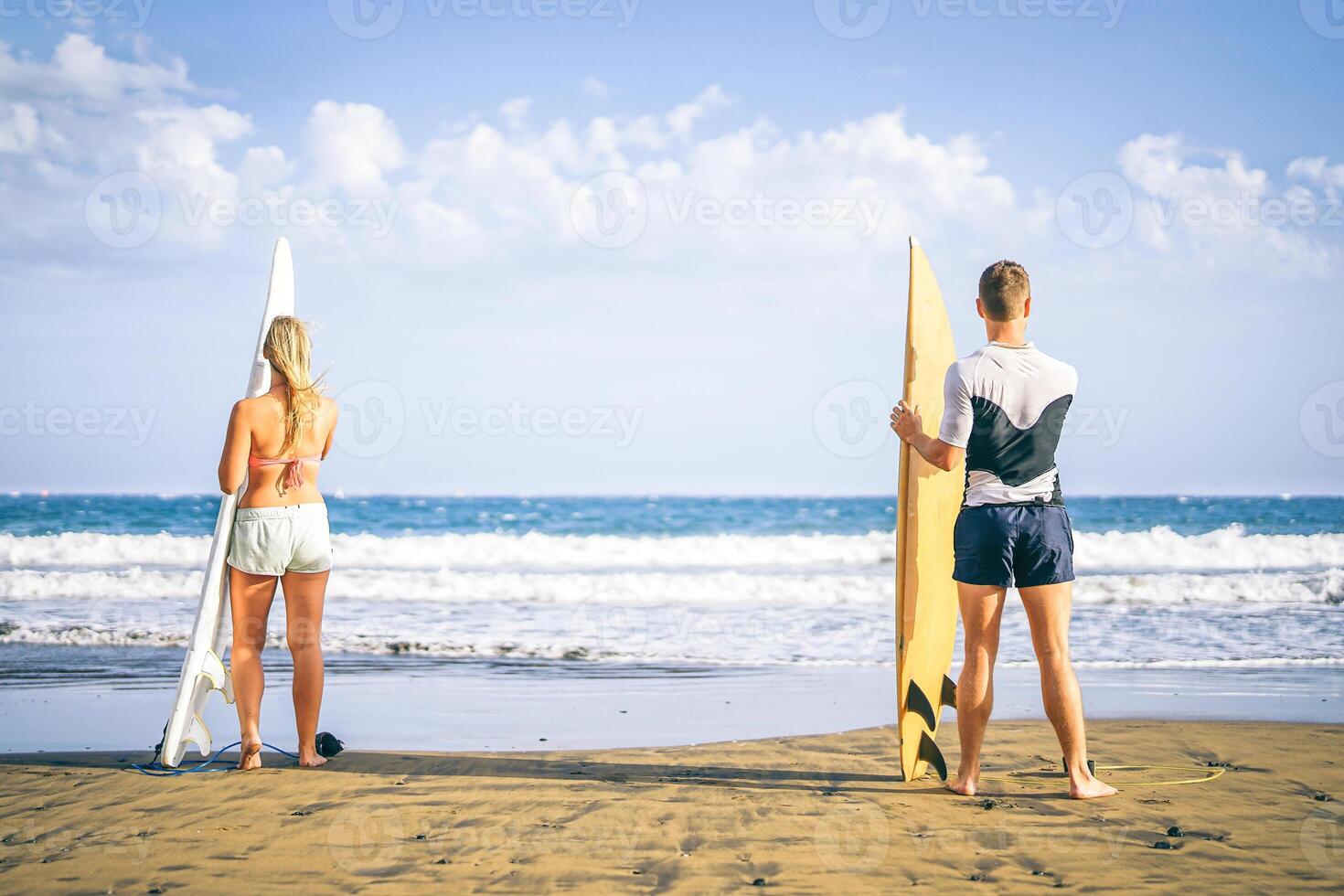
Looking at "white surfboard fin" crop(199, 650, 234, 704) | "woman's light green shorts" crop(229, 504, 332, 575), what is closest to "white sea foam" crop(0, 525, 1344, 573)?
"white surfboard fin" crop(199, 650, 234, 704)

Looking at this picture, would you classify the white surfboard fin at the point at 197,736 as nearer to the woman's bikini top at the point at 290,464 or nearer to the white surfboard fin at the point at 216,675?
the white surfboard fin at the point at 216,675

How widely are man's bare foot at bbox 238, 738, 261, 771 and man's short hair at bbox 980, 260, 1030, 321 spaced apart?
339 centimetres

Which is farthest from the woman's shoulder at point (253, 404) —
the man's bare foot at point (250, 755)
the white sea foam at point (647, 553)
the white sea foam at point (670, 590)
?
the white sea foam at point (647, 553)

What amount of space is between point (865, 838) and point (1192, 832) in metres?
1.09

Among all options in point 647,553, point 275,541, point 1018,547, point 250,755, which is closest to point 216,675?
point 250,755

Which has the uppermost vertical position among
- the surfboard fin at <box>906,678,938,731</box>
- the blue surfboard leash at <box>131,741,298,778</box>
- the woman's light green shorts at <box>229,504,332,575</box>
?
the woman's light green shorts at <box>229,504,332,575</box>

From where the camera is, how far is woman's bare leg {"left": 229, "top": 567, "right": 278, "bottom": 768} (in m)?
3.97

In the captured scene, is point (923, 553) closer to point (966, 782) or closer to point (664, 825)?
point (966, 782)

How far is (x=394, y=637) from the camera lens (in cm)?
816

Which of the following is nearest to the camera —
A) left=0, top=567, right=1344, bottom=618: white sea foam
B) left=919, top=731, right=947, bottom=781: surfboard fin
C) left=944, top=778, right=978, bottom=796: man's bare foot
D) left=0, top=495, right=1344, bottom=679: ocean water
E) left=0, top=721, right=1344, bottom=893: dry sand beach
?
left=0, top=721, right=1344, bottom=893: dry sand beach

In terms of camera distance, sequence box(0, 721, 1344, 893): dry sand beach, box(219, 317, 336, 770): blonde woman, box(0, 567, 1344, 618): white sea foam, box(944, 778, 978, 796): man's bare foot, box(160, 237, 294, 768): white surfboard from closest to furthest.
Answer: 1. box(0, 721, 1344, 893): dry sand beach
2. box(944, 778, 978, 796): man's bare foot
3. box(219, 317, 336, 770): blonde woman
4. box(160, 237, 294, 768): white surfboard
5. box(0, 567, 1344, 618): white sea foam

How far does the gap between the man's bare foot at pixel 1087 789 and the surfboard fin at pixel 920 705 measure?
1.78ft

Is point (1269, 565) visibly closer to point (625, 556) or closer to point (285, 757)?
point (625, 556)

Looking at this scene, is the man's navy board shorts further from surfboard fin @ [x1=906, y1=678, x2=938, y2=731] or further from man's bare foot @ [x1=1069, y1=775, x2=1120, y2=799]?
man's bare foot @ [x1=1069, y1=775, x2=1120, y2=799]
